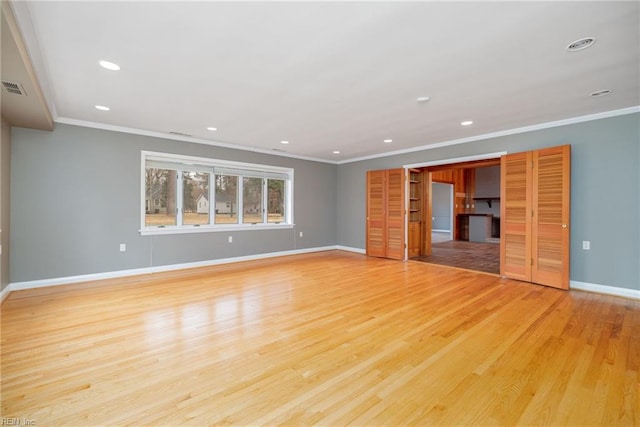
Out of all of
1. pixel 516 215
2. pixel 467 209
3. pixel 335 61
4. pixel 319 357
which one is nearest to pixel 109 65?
pixel 335 61

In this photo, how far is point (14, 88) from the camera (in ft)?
8.95

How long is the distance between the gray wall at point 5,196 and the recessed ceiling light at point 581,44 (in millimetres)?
5940

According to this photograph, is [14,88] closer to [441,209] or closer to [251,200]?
[251,200]

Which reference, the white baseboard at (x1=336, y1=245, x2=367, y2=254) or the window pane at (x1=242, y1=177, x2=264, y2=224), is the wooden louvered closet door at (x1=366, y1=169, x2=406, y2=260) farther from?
the window pane at (x1=242, y1=177, x2=264, y2=224)

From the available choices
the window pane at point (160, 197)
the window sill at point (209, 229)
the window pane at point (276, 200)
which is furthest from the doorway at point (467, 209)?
the window pane at point (160, 197)

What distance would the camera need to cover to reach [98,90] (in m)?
3.22

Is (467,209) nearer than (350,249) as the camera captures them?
No

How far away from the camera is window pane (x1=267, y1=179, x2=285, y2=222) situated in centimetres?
687

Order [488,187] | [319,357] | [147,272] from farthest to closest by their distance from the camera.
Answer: [488,187], [147,272], [319,357]

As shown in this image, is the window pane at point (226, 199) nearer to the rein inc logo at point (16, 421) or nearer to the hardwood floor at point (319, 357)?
the hardwood floor at point (319, 357)

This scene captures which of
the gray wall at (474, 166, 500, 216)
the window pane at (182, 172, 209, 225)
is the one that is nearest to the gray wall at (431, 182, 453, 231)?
the gray wall at (474, 166, 500, 216)

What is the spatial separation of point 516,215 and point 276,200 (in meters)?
4.89

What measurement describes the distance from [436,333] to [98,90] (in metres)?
4.43

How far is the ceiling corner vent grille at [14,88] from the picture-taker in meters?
2.62
